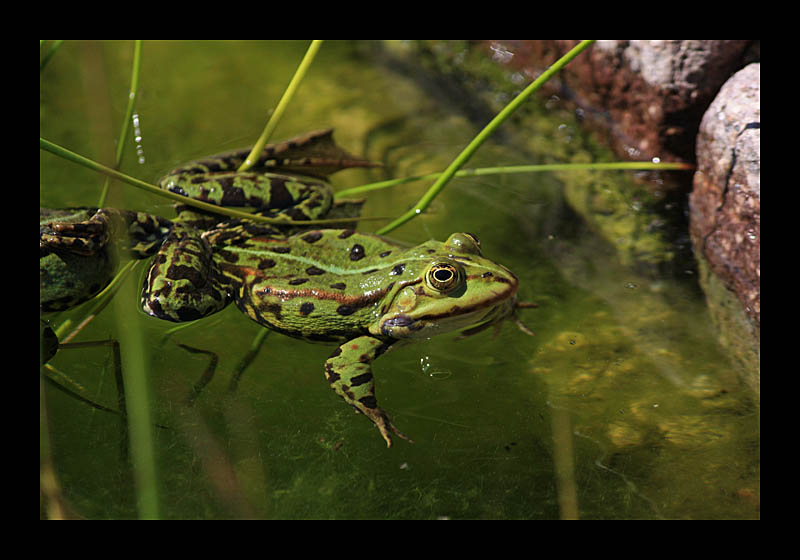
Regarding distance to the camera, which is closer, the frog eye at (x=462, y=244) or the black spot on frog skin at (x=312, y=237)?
the frog eye at (x=462, y=244)

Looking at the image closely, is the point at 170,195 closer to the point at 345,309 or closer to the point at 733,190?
the point at 345,309

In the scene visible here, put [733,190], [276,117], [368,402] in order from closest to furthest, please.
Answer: [368,402]
[733,190]
[276,117]

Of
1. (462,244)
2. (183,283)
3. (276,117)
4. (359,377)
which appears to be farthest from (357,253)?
(276,117)

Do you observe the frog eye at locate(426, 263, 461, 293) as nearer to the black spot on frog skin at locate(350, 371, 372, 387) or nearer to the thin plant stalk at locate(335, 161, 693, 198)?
the black spot on frog skin at locate(350, 371, 372, 387)

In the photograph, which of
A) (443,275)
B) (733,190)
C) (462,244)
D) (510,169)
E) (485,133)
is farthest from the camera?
(510,169)

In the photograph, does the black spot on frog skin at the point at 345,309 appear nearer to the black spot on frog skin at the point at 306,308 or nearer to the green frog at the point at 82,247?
the black spot on frog skin at the point at 306,308

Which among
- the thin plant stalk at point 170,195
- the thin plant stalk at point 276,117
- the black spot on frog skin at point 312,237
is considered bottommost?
the black spot on frog skin at point 312,237

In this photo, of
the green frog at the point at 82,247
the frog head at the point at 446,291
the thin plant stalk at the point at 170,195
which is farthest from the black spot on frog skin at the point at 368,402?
the green frog at the point at 82,247

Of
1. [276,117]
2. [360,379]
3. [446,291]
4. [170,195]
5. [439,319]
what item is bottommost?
[360,379]
